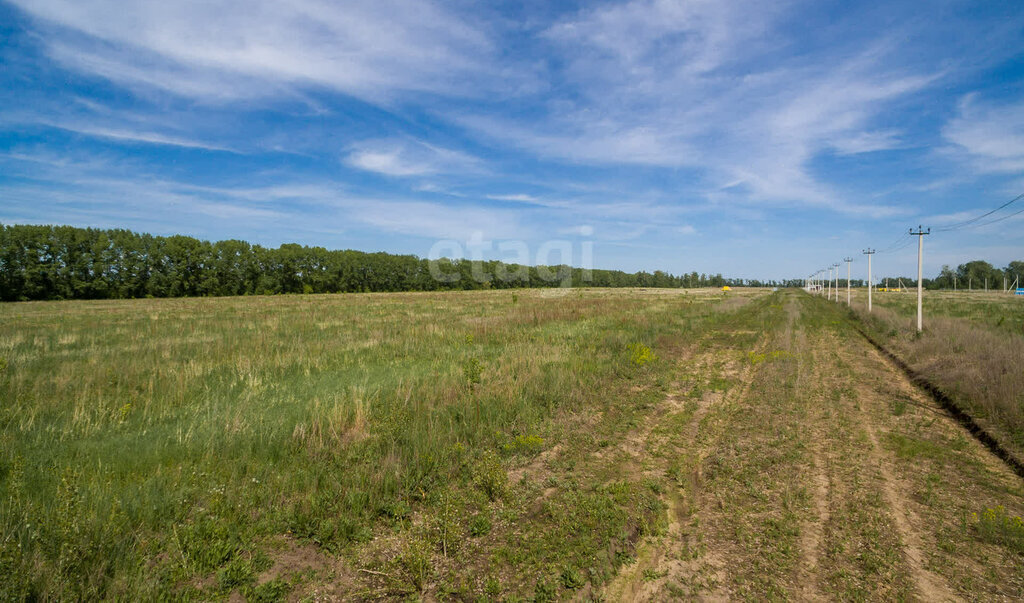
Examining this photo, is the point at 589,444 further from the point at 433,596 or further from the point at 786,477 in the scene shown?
the point at 433,596

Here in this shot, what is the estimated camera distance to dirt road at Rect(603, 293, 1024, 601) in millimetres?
3602

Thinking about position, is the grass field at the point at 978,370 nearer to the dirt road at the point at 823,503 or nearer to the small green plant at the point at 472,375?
the dirt road at the point at 823,503

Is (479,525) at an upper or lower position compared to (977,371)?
lower

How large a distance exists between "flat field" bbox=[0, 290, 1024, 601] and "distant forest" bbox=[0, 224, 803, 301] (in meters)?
78.6

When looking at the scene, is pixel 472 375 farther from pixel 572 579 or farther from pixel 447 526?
pixel 572 579

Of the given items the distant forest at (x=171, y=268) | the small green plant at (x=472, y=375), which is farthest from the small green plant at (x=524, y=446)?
the distant forest at (x=171, y=268)

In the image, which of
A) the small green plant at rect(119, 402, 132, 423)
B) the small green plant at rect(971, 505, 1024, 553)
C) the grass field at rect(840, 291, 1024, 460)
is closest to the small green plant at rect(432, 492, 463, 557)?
the small green plant at rect(971, 505, 1024, 553)

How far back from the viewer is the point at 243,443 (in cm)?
602

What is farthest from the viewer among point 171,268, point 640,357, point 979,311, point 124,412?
point 171,268

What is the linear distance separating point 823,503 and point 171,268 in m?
98.8

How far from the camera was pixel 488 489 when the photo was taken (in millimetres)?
5172

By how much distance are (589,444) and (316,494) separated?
4.13m

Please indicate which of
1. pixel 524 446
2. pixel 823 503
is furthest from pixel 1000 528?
pixel 524 446

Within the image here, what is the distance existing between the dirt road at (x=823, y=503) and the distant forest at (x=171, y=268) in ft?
295
